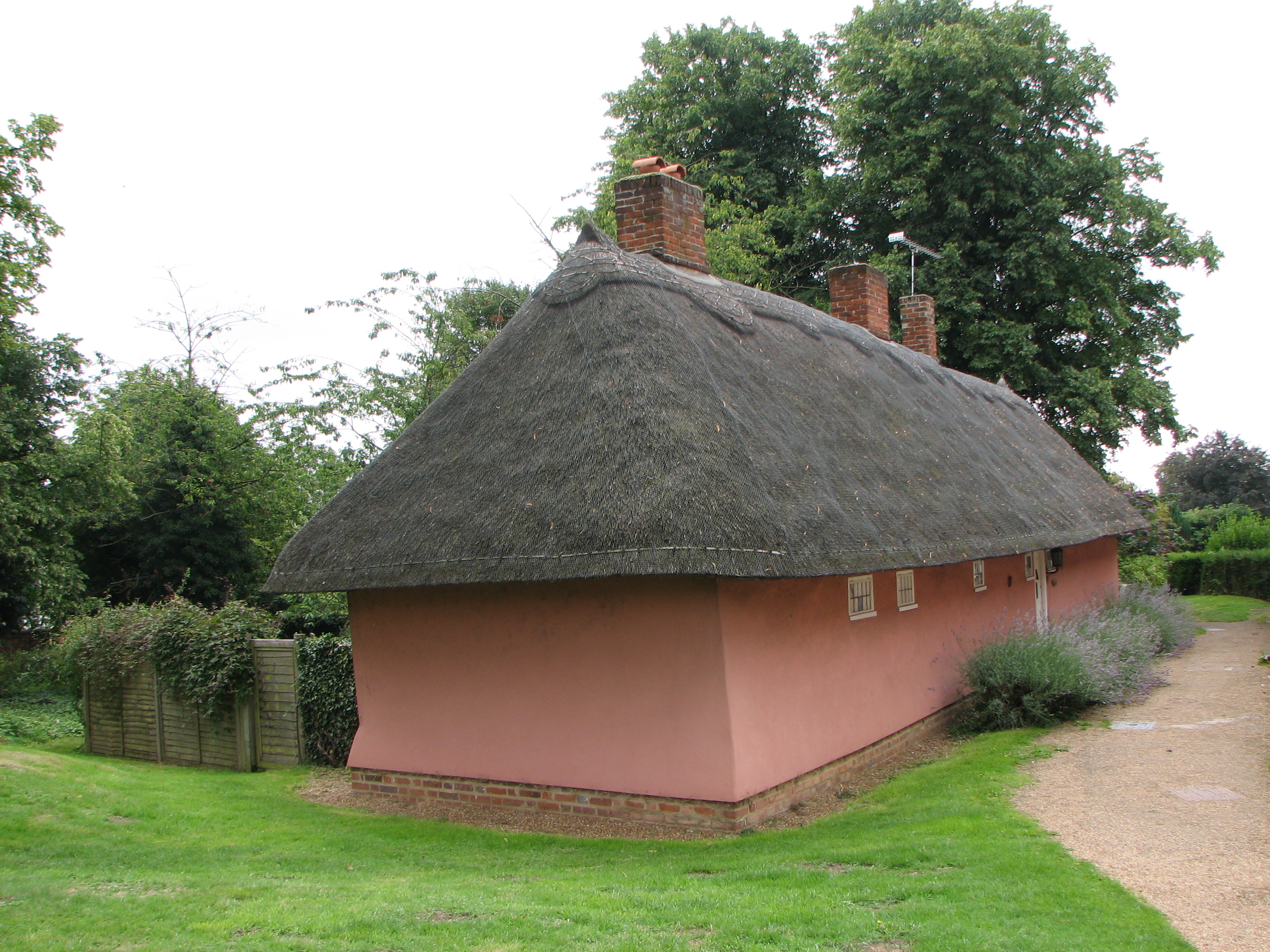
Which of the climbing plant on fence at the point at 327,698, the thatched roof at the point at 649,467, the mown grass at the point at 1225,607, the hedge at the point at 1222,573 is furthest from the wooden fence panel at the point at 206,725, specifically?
the hedge at the point at 1222,573

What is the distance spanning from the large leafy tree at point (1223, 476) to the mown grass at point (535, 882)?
44.1 m

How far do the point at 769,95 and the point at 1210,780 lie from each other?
2544 cm

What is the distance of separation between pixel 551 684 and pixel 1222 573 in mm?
28812

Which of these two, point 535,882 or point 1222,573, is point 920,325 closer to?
point 1222,573

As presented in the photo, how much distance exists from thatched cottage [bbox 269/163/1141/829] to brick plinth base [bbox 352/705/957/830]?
0.02 meters

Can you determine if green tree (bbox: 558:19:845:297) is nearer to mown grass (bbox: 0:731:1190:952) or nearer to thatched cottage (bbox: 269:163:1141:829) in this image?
thatched cottage (bbox: 269:163:1141:829)

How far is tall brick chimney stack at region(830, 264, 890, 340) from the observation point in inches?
709

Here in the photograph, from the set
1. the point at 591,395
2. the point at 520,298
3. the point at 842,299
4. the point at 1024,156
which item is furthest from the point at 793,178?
the point at 591,395

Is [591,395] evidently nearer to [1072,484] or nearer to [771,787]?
[771,787]

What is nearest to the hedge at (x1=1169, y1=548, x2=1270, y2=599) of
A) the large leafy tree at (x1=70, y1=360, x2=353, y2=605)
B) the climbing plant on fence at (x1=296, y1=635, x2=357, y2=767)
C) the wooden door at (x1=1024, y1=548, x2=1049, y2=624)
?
the wooden door at (x1=1024, y1=548, x2=1049, y2=624)

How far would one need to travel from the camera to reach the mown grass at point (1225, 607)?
955 inches

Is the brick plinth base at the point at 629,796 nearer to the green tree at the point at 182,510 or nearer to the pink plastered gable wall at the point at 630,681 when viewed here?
the pink plastered gable wall at the point at 630,681

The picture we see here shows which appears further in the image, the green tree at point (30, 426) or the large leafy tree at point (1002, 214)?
the large leafy tree at point (1002, 214)

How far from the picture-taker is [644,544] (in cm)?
730
